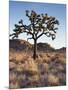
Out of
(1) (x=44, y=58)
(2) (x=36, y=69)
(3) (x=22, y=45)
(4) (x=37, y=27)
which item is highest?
(4) (x=37, y=27)

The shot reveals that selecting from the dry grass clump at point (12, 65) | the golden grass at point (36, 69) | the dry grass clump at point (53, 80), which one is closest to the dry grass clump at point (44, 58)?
the golden grass at point (36, 69)

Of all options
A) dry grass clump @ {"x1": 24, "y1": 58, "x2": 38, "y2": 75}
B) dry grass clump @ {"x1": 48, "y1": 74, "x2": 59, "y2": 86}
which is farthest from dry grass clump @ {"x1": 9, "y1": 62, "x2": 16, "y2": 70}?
dry grass clump @ {"x1": 48, "y1": 74, "x2": 59, "y2": 86}

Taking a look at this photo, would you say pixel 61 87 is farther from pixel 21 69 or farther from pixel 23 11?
pixel 23 11

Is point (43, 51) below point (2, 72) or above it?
above

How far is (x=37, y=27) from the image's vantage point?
2318 millimetres

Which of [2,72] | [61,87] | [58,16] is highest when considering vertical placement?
[58,16]

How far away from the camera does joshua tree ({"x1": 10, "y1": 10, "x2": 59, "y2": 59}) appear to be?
7.45 feet

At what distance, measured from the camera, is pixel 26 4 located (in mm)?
2283

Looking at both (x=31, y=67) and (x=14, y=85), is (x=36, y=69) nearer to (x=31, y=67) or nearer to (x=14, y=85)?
(x=31, y=67)

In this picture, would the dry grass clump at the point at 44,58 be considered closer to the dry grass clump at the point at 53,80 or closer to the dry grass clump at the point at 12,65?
the dry grass clump at the point at 53,80

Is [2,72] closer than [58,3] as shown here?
Yes

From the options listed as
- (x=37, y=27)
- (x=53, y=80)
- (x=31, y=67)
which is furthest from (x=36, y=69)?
(x=37, y=27)

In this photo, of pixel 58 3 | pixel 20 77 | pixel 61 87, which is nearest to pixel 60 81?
pixel 61 87

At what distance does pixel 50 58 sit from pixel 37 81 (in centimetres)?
27
